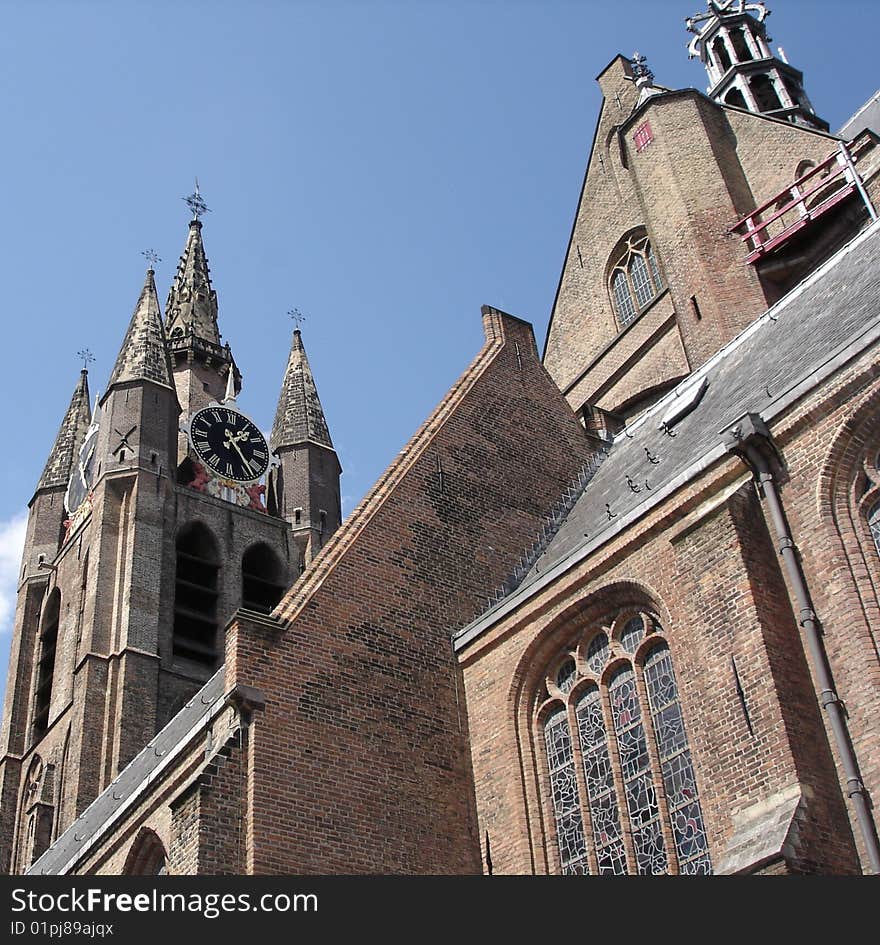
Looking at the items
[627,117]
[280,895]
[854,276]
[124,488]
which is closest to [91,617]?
[124,488]

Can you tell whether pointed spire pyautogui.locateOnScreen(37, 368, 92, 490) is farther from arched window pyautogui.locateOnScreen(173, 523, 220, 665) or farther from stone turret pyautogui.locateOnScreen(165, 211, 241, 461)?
arched window pyautogui.locateOnScreen(173, 523, 220, 665)

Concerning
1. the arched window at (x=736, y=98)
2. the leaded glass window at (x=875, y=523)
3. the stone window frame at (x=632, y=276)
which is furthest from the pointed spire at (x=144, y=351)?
the leaded glass window at (x=875, y=523)

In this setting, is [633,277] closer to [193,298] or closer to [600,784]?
[600,784]

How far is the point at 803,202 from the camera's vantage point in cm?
2166

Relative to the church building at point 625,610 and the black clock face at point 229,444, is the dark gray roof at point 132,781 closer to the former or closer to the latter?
the church building at point 625,610

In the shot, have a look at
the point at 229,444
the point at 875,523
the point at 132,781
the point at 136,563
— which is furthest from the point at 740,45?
the point at 875,523

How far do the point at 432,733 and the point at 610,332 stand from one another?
13.1m

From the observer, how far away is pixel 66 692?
32.5 meters

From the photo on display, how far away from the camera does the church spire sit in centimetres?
3584

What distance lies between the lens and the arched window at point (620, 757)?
11719 millimetres

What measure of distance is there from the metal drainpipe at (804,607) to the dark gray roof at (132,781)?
6120mm

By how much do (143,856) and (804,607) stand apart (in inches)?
340

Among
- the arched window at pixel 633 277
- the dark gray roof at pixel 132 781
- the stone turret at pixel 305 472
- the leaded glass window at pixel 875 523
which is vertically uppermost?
the stone turret at pixel 305 472

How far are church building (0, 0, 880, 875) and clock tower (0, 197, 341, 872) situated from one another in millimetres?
7295
